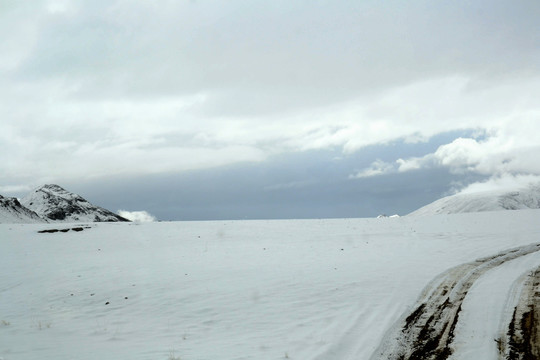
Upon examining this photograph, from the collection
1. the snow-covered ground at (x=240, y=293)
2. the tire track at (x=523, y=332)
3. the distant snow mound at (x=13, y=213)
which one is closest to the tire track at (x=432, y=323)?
the snow-covered ground at (x=240, y=293)

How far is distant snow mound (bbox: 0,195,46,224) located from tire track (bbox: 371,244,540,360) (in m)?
145

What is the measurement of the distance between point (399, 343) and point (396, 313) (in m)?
2.39

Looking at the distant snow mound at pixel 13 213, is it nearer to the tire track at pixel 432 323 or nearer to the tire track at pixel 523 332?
the tire track at pixel 432 323

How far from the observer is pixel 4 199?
509 feet

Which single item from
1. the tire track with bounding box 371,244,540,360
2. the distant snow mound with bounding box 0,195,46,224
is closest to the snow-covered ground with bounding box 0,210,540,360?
the tire track with bounding box 371,244,540,360

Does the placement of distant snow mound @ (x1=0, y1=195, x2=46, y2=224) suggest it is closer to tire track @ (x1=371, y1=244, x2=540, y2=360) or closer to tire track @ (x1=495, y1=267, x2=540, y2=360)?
tire track @ (x1=371, y1=244, x2=540, y2=360)

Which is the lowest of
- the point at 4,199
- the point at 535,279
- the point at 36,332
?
the point at 36,332

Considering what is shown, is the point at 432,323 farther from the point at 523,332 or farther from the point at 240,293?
the point at 240,293

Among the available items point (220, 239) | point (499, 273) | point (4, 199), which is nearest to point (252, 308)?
point (499, 273)

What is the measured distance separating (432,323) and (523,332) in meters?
2.03

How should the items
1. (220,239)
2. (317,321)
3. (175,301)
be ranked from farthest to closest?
(220,239) < (175,301) < (317,321)

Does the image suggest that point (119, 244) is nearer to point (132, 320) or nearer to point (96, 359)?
point (132, 320)

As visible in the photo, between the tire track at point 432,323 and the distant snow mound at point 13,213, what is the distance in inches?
5718

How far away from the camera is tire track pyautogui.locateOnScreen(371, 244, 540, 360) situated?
340 inches
